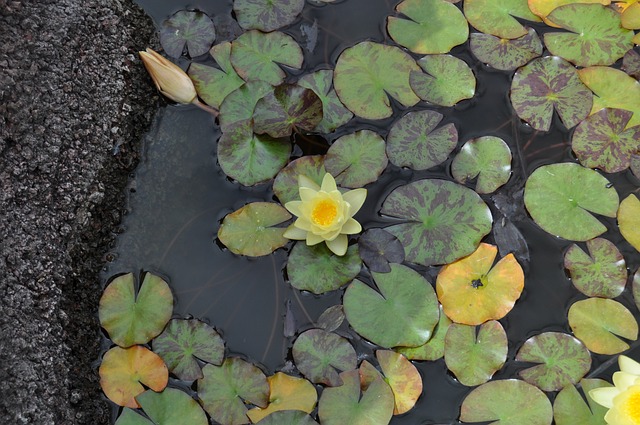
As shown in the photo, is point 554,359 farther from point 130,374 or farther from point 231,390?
point 130,374

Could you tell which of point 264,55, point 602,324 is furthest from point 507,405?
point 264,55

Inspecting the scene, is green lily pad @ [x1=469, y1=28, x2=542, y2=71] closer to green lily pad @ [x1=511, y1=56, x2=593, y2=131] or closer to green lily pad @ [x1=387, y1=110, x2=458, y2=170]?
green lily pad @ [x1=511, y1=56, x2=593, y2=131]

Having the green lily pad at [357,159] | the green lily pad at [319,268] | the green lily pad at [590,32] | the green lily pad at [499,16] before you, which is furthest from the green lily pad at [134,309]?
the green lily pad at [590,32]

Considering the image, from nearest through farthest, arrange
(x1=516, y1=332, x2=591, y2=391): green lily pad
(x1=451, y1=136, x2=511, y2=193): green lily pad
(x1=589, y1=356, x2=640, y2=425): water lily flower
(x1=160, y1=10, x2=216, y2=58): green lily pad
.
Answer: (x1=589, y1=356, x2=640, y2=425): water lily flower
(x1=516, y1=332, x2=591, y2=391): green lily pad
(x1=451, y1=136, x2=511, y2=193): green lily pad
(x1=160, y1=10, x2=216, y2=58): green lily pad

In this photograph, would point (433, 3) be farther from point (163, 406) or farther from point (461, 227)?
point (163, 406)

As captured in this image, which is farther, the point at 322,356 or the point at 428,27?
the point at 428,27

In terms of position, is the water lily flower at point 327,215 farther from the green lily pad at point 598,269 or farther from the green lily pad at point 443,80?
the green lily pad at point 598,269

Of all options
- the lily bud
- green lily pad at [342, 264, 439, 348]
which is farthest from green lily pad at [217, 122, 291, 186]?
green lily pad at [342, 264, 439, 348]
